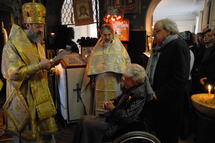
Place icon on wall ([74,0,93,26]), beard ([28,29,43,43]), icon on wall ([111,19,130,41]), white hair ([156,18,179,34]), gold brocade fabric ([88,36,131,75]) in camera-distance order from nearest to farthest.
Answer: beard ([28,29,43,43]) → white hair ([156,18,179,34]) → gold brocade fabric ([88,36,131,75]) → icon on wall ([74,0,93,26]) → icon on wall ([111,19,130,41])

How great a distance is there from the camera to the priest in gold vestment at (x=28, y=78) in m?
1.60

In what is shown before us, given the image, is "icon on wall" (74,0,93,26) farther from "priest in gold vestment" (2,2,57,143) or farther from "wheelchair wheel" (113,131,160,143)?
"wheelchair wheel" (113,131,160,143)

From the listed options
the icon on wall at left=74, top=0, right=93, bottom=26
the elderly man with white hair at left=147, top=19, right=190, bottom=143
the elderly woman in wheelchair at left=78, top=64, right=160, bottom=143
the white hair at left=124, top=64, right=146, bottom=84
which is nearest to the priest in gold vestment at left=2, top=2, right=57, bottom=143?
the elderly woman in wheelchair at left=78, top=64, right=160, bottom=143

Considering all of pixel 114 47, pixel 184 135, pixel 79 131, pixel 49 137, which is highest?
pixel 114 47

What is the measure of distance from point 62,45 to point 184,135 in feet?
10.9

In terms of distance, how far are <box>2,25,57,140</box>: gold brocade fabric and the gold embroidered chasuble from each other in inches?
41.9

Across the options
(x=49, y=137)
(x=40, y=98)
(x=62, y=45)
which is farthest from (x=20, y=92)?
(x=62, y=45)

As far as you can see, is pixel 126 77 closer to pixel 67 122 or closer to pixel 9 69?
pixel 9 69

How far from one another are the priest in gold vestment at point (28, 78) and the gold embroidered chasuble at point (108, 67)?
1098mm

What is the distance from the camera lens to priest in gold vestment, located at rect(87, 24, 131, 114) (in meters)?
2.74

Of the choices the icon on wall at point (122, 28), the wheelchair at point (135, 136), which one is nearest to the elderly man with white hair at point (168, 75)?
the wheelchair at point (135, 136)

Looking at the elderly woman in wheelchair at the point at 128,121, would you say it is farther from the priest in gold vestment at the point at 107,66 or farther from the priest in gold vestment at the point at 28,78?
the priest in gold vestment at the point at 107,66

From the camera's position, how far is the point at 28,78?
168cm

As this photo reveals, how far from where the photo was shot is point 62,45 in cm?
478
